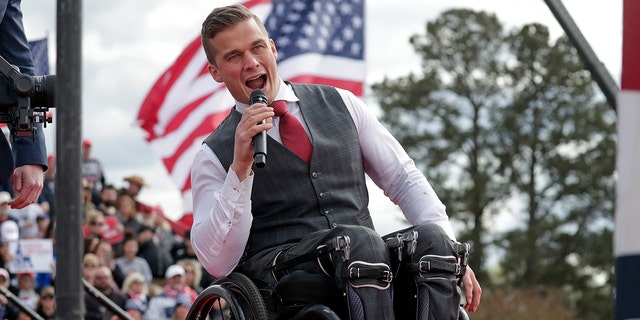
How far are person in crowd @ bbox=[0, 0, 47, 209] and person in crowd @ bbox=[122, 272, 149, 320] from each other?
577cm

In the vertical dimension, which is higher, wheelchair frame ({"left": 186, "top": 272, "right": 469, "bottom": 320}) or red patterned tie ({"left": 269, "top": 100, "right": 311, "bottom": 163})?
red patterned tie ({"left": 269, "top": 100, "right": 311, "bottom": 163})

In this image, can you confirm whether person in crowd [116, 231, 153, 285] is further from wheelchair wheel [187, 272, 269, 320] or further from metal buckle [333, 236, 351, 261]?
metal buckle [333, 236, 351, 261]

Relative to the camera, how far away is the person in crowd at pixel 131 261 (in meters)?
10.7

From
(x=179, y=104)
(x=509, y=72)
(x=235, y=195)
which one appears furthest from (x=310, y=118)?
(x=509, y=72)

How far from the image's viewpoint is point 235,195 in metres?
3.73

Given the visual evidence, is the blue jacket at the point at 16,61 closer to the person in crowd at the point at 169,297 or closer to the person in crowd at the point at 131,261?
the person in crowd at the point at 169,297

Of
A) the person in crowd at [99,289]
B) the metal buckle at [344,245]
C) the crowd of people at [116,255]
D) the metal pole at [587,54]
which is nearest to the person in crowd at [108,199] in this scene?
the crowd of people at [116,255]

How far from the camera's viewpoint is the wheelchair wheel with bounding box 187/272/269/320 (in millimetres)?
3662

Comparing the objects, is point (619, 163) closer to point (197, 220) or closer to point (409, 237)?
point (409, 237)

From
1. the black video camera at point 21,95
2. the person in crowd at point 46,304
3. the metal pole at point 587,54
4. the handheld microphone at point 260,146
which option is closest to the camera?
the metal pole at point 587,54

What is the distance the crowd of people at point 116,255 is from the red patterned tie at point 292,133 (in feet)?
14.0

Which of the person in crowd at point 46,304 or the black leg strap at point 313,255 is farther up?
the black leg strap at point 313,255

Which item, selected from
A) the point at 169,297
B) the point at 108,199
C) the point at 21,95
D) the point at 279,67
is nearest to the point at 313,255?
the point at 21,95

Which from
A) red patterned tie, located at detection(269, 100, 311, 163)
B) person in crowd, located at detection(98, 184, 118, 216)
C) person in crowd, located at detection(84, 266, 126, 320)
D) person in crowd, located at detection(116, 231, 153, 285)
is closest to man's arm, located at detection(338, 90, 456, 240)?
red patterned tie, located at detection(269, 100, 311, 163)
